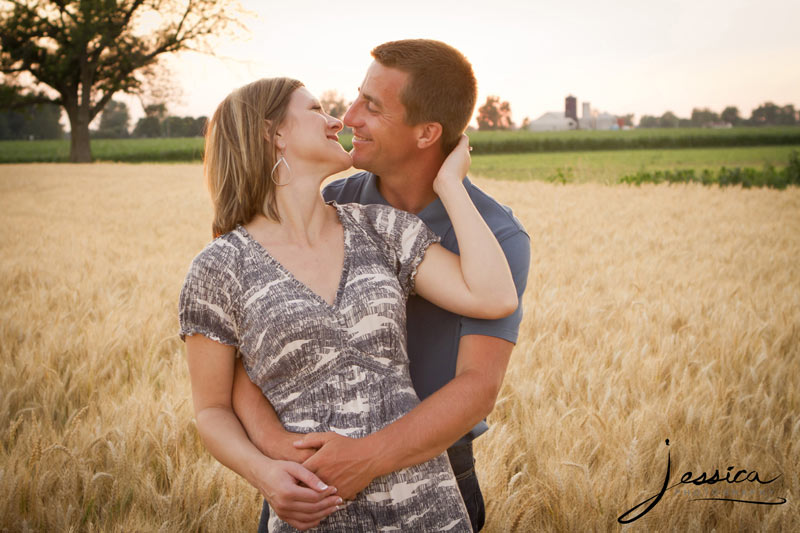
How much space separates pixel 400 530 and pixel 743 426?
190cm

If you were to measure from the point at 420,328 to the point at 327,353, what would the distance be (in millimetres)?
555

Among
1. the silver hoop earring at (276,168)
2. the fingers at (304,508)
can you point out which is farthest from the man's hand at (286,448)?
the silver hoop earring at (276,168)

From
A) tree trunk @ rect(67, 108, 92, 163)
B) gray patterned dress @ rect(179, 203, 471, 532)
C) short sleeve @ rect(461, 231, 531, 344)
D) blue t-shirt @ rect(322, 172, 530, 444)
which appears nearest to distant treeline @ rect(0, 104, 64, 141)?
tree trunk @ rect(67, 108, 92, 163)

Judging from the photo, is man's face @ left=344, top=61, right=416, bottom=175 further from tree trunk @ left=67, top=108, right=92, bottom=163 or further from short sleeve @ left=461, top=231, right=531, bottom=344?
tree trunk @ left=67, top=108, right=92, bottom=163

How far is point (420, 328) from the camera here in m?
2.18

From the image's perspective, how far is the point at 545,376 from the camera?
336 cm

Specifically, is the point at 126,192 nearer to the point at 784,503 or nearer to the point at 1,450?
the point at 1,450

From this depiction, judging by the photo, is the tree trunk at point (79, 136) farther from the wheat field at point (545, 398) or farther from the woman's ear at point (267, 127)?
the woman's ear at point (267, 127)

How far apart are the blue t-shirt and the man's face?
25 centimetres

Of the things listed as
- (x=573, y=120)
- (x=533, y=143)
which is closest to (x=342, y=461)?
(x=533, y=143)

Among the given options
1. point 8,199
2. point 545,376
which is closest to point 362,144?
point 545,376

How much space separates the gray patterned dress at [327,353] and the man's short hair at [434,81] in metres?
0.79

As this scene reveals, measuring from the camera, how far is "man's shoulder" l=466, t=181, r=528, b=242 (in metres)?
2.05

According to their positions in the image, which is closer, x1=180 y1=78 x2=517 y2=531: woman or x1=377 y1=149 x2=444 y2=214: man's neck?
x1=180 y1=78 x2=517 y2=531: woman
